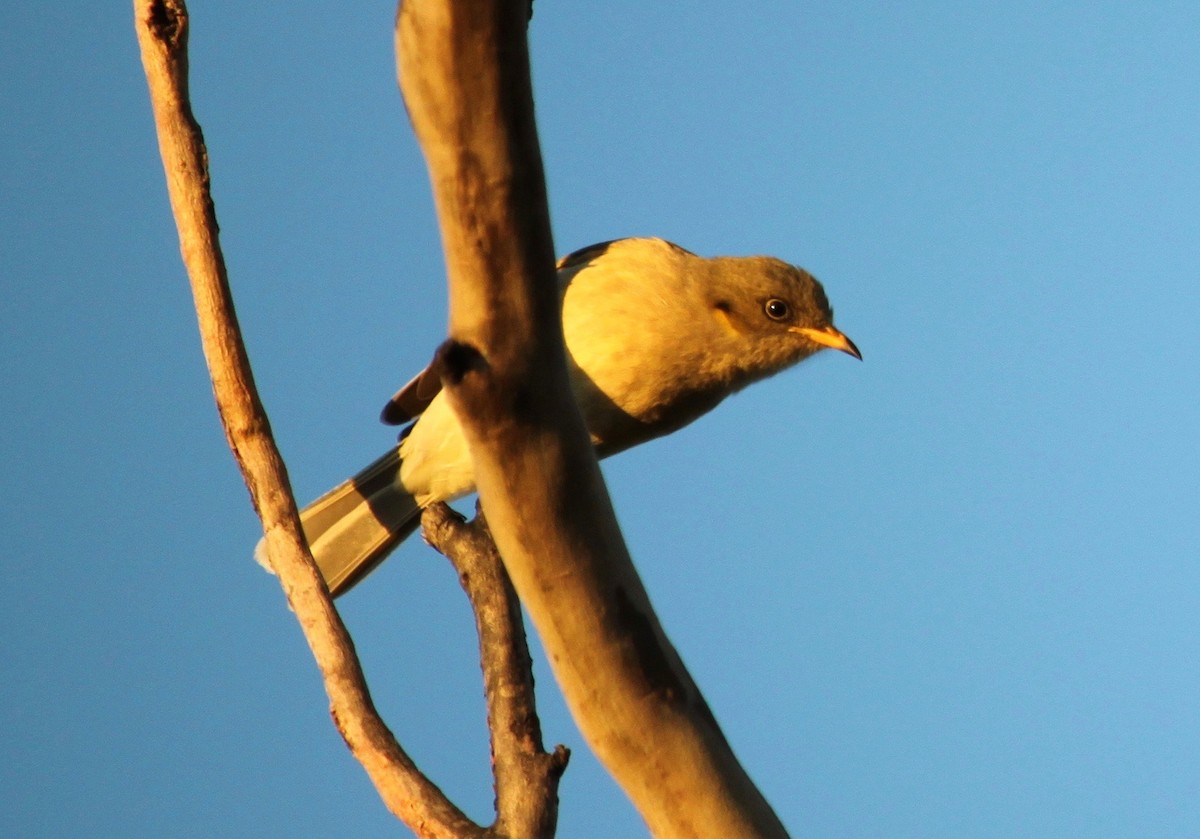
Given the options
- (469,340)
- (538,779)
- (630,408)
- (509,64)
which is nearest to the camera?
(509,64)

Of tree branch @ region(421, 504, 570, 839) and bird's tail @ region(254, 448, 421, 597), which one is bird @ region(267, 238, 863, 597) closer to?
bird's tail @ region(254, 448, 421, 597)

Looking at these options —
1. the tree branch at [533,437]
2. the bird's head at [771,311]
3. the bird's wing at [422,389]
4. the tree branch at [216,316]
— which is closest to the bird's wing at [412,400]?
the bird's wing at [422,389]

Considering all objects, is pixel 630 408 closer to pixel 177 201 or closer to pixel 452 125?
pixel 177 201

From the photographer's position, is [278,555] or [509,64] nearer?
[509,64]

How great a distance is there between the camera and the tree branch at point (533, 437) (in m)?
3.06

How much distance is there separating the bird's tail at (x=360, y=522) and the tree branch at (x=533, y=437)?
346 centimetres

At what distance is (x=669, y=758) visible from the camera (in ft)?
12.6

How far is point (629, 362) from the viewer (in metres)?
6.72

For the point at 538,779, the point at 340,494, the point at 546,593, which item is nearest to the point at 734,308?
the point at 340,494

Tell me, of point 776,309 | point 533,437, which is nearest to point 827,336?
point 776,309

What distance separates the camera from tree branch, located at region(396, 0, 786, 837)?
3.06 m

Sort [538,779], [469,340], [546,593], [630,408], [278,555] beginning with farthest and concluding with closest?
[630,408], [278,555], [538,779], [546,593], [469,340]

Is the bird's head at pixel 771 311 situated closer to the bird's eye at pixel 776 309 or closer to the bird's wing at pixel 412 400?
the bird's eye at pixel 776 309

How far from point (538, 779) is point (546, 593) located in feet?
3.48
